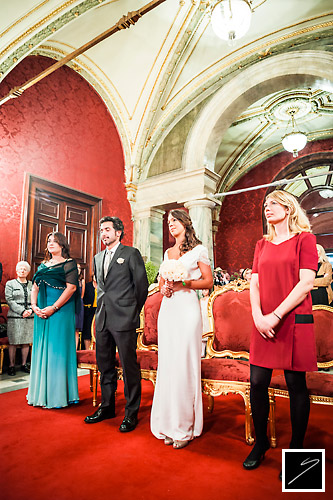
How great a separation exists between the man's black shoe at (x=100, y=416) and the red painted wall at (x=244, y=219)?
9049mm

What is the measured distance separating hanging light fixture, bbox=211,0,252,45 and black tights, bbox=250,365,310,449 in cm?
486

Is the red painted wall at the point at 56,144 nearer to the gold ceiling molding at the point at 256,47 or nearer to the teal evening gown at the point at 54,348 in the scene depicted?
the gold ceiling molding at the point at 256,47

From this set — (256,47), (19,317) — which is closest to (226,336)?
(19,317)

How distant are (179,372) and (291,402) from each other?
2.44 feet

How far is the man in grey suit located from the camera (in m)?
2.58

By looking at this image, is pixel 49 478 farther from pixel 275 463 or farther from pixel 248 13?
pixel 248 13

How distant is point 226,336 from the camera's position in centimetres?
297

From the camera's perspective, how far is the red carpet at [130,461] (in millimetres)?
1651

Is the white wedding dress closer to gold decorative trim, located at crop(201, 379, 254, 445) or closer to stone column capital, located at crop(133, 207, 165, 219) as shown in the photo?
gold decorative trim, located at crop(201, 379, 254, 445)

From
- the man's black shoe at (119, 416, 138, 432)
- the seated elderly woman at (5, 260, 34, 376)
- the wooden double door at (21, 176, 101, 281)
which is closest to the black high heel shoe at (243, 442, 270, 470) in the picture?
the man's black shoe at (119, 416, 138, 432)

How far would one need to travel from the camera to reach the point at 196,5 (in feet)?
20.1

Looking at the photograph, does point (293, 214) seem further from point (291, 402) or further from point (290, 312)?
point (291, 402)

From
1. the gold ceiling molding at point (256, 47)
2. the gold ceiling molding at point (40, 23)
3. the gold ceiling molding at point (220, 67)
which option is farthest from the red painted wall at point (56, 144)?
the gold ceiling molding at point (256, 47)

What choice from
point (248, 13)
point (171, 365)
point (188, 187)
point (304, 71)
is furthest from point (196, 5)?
point (171, 365)
